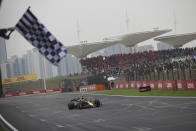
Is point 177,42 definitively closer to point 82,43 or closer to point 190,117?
point 82,43

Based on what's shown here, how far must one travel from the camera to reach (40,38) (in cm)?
905

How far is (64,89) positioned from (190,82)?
1665 inches

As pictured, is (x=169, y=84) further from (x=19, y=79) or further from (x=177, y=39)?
(x=19, y=79)

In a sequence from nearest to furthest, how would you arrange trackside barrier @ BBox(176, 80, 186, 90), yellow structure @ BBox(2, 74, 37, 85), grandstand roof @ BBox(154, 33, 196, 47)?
trackside barrier @ BBox(176, 80, 186, 90), grandstand roof @ BBox(154, 33, 196, 47), yellow structure @ BBox(2, 74, 37, 85)

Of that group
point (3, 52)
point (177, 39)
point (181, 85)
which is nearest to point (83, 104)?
point (181, 85)

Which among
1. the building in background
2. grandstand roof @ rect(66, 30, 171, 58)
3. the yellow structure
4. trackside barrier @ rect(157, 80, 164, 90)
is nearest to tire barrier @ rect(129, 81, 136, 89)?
trackside barrier @ rect(157, 80, 164, 90)

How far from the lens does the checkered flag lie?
8586 mm

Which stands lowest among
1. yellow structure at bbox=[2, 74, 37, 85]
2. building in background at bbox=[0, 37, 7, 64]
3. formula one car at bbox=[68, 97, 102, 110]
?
formula one car at bbox=[68, 97, 102, 110]

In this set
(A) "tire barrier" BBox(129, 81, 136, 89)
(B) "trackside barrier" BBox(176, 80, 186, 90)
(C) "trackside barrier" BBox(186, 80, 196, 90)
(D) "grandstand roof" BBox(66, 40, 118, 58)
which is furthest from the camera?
(D) "grandstand roof" BBox(66, 40, 118, 58)

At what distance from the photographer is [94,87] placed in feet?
193

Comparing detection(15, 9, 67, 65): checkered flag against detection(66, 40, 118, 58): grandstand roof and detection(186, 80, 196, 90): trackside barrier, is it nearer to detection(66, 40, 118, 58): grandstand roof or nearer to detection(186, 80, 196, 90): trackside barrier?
detection(186, 80, 196, 90): trackside barrier

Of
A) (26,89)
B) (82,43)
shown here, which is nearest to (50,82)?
(26,89)

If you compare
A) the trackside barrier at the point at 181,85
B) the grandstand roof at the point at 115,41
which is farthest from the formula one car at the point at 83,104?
the grandstand roof at the point at 115,41

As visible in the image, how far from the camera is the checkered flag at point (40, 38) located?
8.59 m
